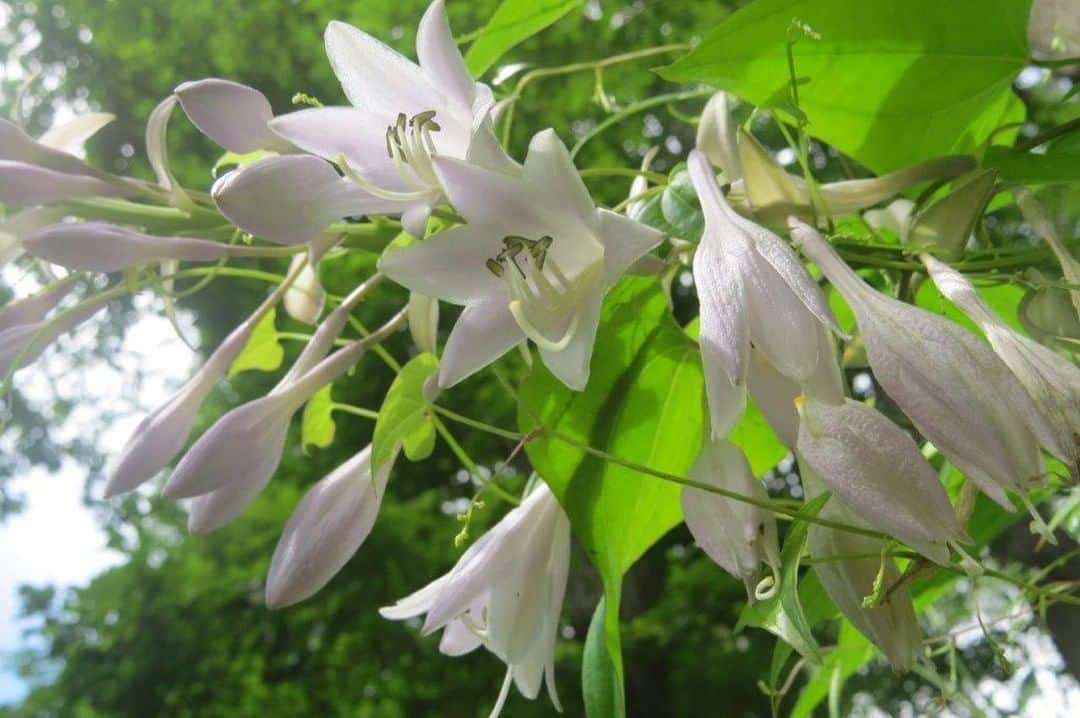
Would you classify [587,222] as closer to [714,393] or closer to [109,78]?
[714,393]

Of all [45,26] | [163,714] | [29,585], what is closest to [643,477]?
[163,714]

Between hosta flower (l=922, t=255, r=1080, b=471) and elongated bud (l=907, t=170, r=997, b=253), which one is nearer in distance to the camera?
hosta flower (l=922, t=255, r=1080, b=471)

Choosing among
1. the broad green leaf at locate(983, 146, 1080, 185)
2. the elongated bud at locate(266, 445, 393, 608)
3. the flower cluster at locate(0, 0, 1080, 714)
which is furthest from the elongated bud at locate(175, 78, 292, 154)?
the broad green leaf at locate(983, 146, 1080, 185)

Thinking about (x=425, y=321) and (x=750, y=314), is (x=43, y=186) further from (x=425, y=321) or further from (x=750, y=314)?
(x=750, y=314)

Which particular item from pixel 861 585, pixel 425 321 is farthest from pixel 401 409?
pixel 861 585

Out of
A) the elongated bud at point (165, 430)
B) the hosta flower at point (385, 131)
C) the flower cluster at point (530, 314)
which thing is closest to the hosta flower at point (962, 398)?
the flower cluster at point (530, 314)

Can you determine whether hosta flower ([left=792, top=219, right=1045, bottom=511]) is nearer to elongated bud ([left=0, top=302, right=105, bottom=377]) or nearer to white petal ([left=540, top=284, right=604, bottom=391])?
white petal ([left=540, top=284, right=604, bottom=391])

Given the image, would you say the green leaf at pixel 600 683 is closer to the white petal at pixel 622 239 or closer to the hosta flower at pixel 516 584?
the hosta flower at pixel 516 584

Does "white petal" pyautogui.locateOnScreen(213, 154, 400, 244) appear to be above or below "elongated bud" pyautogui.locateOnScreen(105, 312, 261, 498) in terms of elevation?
above
